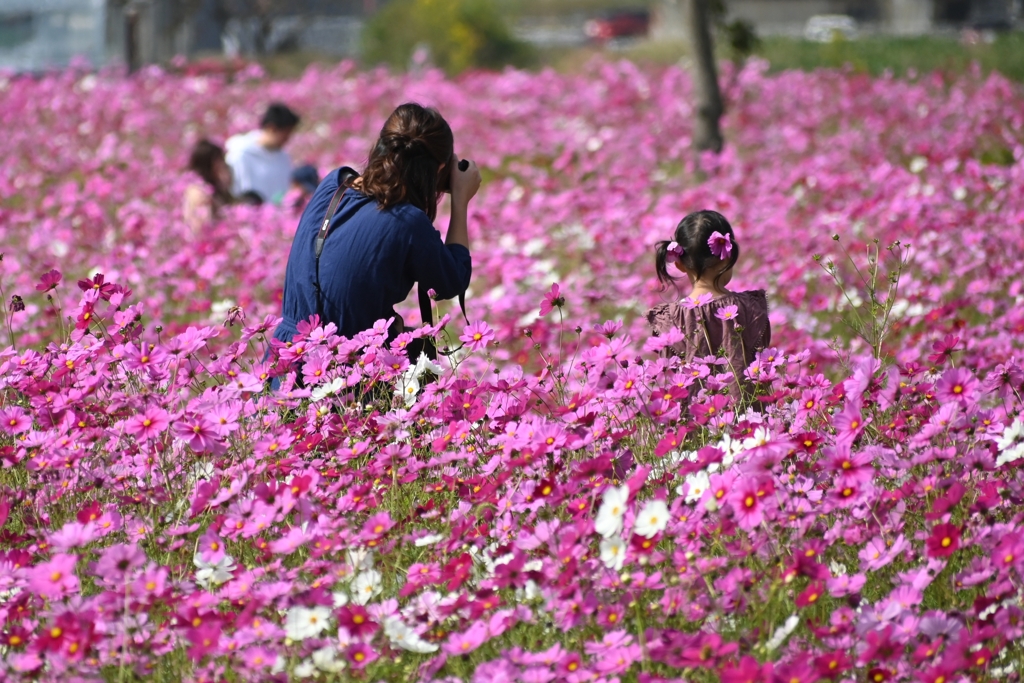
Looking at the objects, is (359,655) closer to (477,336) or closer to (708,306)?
(477,336)

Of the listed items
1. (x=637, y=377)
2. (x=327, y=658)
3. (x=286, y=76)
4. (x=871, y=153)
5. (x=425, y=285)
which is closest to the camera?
(x=327, y=658)

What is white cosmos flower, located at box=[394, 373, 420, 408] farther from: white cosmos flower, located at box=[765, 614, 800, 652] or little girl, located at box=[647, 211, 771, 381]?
white cosmos flower, located at box=[765, 614, 800, 652]

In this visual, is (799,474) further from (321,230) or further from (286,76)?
(286,76)

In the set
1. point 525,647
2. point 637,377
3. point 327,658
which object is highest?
point 637,377

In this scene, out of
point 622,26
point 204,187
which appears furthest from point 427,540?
point 622,26

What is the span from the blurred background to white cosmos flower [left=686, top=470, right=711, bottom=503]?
26.3ft

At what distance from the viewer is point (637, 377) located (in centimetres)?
281

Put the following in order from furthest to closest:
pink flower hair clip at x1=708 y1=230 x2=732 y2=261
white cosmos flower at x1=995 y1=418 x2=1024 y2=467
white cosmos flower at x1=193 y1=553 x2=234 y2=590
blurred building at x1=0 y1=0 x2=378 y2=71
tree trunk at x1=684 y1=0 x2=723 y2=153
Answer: blurred building at x1=0 y1=0 x2=378 y2=71 → tree trunk at x1=684 y1=0 x2=723 y2=153 → pink flower hair clip at x1=708 y1=230 x2=732 y2=261 → white cosmos flower at x1=995 y1=418 x2=1024 y2=467 → white cosmos flower at x1=193 y1=553 x2=234 y2=590

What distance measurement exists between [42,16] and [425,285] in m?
23.2

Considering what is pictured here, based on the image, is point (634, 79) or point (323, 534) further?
point (634, 79)

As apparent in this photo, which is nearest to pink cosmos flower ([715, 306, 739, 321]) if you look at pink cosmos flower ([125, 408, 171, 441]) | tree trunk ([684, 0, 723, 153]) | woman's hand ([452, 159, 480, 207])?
woman's hand ([452, 159, 480, 207])

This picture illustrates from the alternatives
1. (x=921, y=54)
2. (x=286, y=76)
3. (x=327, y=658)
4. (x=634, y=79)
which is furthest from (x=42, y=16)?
(x=327, y=658)

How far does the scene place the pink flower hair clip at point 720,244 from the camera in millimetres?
3184

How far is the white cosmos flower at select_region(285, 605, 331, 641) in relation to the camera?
202cm
